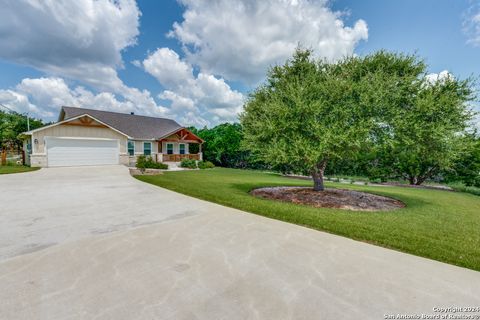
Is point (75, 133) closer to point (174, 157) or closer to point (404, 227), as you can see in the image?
point (174, 157)

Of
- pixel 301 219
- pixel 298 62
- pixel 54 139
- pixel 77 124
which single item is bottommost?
pixel 301 219

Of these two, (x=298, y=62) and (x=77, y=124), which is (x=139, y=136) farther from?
(x=298, y=62)

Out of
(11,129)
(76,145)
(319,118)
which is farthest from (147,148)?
(11,129)

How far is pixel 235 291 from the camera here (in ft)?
7.95

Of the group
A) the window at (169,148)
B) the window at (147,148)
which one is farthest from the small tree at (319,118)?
the window at (169,148)

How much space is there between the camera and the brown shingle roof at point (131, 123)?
22.0 metres

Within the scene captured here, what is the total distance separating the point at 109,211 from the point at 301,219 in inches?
193

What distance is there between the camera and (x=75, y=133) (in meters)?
17.2

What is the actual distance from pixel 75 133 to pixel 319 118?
18.7 m

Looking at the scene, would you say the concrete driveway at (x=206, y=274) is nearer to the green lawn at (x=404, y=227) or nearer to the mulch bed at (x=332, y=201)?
the green lawn at (x=404, y=227)

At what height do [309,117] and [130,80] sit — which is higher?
[130,80]

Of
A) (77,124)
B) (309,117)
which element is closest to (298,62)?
(309,117)

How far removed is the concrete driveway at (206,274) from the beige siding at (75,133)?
15.0 meters

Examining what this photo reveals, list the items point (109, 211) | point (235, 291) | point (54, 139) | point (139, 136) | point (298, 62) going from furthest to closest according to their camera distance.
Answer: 1. point (139, 136)
2. point (54, 139)
3. point (298, 62)
4. point (109, 211)
5. point (235, 291)
